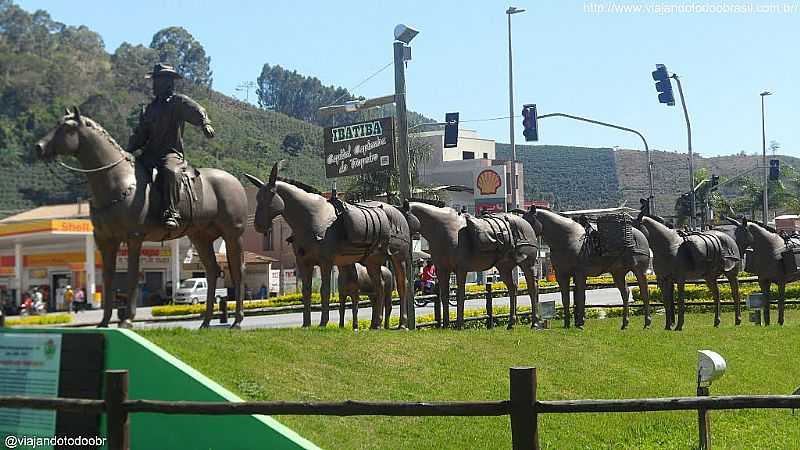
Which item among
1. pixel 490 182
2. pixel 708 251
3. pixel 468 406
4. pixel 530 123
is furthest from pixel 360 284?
pixel 490 182

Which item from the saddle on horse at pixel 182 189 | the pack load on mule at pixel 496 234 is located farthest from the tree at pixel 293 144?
the saddle on horse at pixel 182 189

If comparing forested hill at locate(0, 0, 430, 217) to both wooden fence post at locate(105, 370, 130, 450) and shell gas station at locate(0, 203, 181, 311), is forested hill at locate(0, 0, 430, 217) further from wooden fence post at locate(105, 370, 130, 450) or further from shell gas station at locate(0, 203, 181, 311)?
wooden fence post at locate(105, 370, 130, 450)

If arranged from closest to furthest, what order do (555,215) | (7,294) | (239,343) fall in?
(239,343) → (555,215) → (7,294)

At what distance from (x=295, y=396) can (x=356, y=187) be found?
115ft

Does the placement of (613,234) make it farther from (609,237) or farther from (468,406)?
(468,406)

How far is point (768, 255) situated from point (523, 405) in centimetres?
1641

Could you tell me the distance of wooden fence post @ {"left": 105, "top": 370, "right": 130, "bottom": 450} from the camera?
6938mm

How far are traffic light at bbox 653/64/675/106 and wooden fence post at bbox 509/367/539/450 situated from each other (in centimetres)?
2237

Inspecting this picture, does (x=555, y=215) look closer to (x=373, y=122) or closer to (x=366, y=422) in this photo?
(x=373, y=122)

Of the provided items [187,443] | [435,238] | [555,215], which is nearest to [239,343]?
[187,443]

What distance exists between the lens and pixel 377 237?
49.5 ft

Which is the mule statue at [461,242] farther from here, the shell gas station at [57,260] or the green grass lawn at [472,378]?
the shell gas station at [57,260]

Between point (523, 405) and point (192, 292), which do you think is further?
point (192, 292)

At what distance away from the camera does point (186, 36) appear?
470ft
